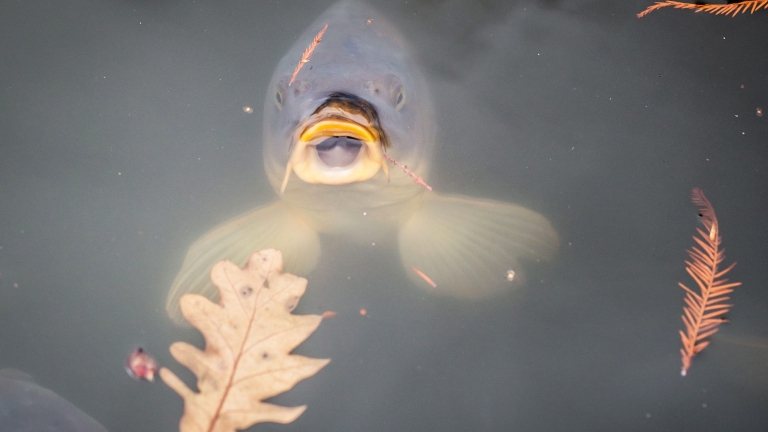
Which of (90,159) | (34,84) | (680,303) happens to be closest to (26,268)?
(90,159)

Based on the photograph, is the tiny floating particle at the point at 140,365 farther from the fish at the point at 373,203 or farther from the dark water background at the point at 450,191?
the fish at the point at 373,203

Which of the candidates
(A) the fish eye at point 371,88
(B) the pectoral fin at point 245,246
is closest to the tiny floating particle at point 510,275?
(B) the pectoral fin at point 245,246

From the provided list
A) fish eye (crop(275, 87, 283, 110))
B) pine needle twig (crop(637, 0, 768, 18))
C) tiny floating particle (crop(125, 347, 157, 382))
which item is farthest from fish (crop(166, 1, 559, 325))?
pine needle twig (crop(637, 0, 768, 18))

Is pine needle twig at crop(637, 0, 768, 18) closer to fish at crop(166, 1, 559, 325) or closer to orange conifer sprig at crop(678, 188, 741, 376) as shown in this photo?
orange conifer sprig at crop(678, 188, 741, 376)

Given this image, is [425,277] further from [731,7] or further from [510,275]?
[731,7]

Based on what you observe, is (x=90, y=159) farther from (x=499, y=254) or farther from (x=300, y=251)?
(x=499, y=254)

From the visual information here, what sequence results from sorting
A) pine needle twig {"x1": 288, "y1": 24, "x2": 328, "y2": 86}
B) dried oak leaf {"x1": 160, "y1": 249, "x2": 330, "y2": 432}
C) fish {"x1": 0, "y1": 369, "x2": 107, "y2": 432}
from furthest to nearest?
pine needle twig {"x1": 288, "y1": 24, "x2": 328, "y2": 86}
fish {"x1": 0, "y1": 369, "x2": 107, "y2": 432}
dried oak leaf {"x1": 160, "y1": 249, "x2": 330, "y2": 432}
